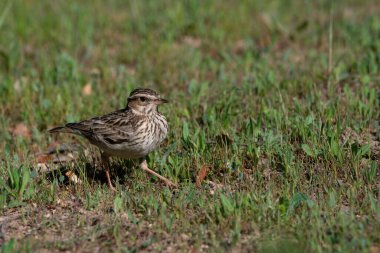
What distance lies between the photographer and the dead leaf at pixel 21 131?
995cm

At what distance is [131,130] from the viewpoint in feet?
25.7

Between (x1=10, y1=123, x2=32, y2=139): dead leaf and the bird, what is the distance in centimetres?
173

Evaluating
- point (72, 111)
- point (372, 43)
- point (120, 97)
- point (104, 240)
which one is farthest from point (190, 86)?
point (104, 240)

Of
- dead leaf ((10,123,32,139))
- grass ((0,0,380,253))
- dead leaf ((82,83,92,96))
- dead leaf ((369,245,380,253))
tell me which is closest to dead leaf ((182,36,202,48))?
grass ((0,0,380,253))

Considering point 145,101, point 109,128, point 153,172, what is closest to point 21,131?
point 109,128

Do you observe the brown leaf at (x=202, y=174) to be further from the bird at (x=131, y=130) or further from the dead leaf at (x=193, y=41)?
the dead leaf at (x=193, y=41)

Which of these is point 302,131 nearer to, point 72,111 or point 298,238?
point 298,238

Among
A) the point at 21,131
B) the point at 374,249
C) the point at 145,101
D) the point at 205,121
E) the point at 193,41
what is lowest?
the point at 374,249

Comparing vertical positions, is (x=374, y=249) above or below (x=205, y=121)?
below

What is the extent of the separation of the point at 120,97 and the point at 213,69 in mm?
1853

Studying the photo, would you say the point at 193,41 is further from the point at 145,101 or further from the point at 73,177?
the point at 73,177

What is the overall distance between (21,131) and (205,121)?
2781 mm

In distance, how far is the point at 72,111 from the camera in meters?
10.2

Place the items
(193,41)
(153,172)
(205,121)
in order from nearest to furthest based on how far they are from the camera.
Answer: (153,172)
(205,121)
(193,41)
